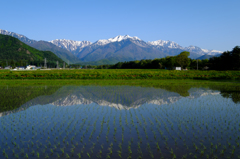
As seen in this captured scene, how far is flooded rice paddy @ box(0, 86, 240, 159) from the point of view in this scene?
8.72m

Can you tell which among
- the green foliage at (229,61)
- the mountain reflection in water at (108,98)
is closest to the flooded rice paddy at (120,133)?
the mountain reflection in water at (108,98)

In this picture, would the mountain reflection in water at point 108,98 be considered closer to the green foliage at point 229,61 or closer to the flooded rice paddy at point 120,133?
the flooded rice paddy at point 120,133

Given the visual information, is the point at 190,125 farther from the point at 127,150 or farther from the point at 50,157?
the point at 50,157

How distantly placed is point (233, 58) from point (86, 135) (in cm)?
9417

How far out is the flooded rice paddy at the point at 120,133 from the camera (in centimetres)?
872

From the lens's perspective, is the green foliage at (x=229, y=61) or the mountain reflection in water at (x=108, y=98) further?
the green foliage at (x=229, y=61)

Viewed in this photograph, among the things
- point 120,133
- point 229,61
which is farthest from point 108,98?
point 229,61

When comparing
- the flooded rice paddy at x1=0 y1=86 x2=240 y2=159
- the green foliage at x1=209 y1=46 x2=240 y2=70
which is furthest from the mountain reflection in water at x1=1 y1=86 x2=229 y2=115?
the green foliage at x1=209 y1=46 x2=240 y2=70

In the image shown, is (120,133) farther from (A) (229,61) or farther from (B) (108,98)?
(A) (229,61)

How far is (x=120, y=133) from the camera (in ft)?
36.9

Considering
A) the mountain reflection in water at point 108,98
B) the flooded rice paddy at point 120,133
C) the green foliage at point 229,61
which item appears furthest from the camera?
the green foliage at point 229,61

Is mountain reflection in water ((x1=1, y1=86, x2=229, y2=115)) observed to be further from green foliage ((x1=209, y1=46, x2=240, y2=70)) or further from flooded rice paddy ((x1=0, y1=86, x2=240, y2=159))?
green foliage ((x1=209, y1=46, x2=240, y2=70))

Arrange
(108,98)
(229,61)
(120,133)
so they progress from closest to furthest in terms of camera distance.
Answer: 1. (120,133)
2. (108,98)
3. (229,61)

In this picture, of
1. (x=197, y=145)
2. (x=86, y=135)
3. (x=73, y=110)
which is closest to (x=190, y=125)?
(x=197, y=145)
